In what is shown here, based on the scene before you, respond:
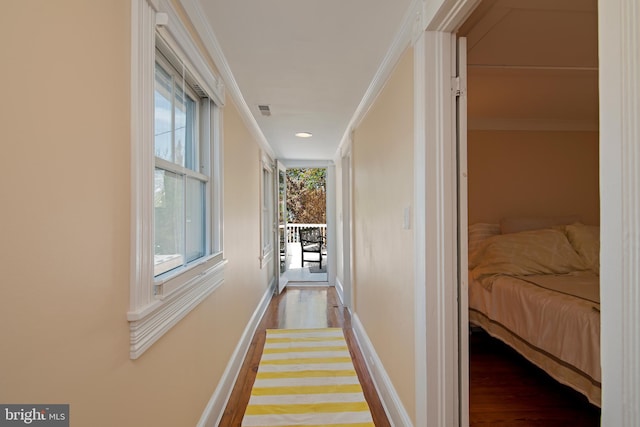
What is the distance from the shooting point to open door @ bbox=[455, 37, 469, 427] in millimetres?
1320

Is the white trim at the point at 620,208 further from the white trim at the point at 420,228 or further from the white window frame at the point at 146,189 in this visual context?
the white window frame at the point at 146,189

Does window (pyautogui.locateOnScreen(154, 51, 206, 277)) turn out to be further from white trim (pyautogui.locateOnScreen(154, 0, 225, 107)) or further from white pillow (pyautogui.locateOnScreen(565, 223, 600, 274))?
white pillow (pyautogui.locateOnScreen(565, 223, 600, 274))

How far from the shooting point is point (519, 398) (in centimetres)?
207

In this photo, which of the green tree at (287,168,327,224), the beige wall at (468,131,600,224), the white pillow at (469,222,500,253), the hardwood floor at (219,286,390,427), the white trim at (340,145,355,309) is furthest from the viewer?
the green tree at (287,168,327,224)

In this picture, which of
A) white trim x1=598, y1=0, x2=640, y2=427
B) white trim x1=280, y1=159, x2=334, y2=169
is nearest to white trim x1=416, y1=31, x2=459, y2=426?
white trim x1=598, y1=0, x2=640, y2=427

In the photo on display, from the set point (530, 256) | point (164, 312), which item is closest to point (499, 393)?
point (530, 256)

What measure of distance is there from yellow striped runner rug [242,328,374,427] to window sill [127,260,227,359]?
923 mm

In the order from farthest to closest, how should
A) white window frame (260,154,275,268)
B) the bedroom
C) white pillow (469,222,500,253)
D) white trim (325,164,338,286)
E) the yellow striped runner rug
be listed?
white trim (325,164,338,286)
white window frame (260,154,275,268)
white pillow (469,222,500,253)
the bedroom
the yellow striped runner rug

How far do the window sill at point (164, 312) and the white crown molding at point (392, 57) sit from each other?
5.24ft

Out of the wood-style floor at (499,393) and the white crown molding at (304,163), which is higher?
the white crown molding at (304,163)

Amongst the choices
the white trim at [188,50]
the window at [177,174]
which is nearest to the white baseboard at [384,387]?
the window at [177,174]

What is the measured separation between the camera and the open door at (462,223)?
1320mm

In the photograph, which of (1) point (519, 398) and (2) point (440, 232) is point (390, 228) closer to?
(2) point (440, 232)

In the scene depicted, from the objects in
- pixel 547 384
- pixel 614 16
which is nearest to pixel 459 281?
pixel 614 16
